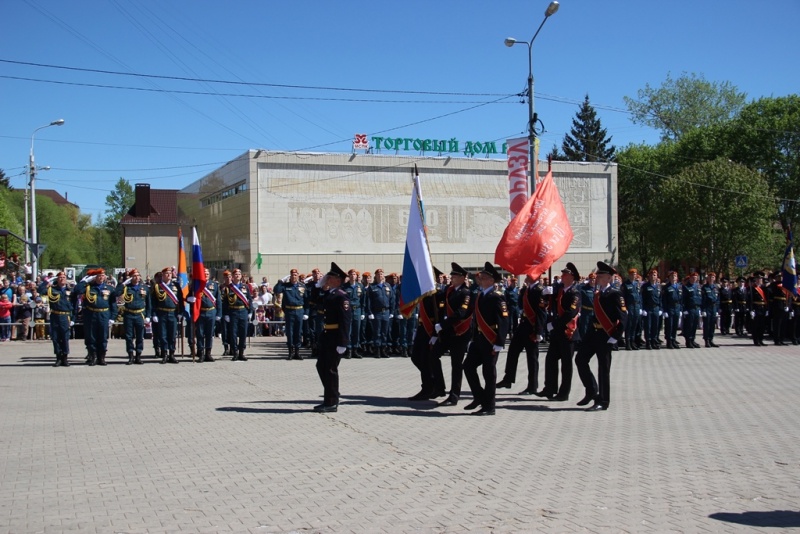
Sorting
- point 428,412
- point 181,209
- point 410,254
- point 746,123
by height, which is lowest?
point 428,412

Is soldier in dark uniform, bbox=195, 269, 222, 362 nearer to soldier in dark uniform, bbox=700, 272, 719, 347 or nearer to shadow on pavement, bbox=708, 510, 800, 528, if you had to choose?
soldier in dark uniform, bbox=700, 272, 719, 347

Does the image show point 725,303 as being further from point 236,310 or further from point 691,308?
point 236,310

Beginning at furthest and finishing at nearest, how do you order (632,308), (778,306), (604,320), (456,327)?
1. (778,306)
2. (632,308)
3. (456,327)
4. (604,320)

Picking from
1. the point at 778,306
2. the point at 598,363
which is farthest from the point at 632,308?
the point at 598,363

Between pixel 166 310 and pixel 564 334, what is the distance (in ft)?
31.0

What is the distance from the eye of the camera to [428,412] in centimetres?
1103

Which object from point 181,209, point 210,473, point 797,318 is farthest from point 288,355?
point 181,209

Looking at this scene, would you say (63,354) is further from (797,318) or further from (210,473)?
(797,318)

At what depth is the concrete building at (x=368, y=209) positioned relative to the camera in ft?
142

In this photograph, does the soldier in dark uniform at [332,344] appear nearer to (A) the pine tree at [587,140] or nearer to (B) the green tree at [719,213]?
(B) the green tree at [719,213]

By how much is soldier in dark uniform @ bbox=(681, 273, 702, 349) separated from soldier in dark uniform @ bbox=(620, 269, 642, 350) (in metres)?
1.27

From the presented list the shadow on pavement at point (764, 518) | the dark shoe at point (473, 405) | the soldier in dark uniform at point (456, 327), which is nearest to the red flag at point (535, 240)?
the soldier in dark uniform at point (456, 327)

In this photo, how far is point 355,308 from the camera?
18.9 metres

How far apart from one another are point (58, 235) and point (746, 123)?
73288mm
